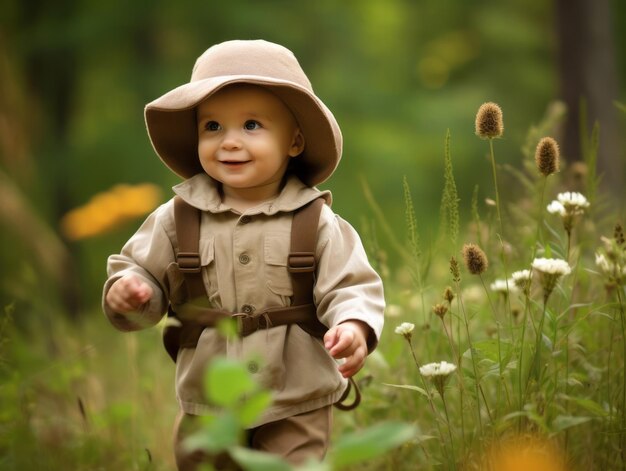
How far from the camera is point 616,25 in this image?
1048 centimetres

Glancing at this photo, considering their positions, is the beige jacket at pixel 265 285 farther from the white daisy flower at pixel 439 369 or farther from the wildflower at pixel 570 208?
the wildflower at pixel 570 208

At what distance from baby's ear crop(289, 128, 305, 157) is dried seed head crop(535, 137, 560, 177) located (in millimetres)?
688

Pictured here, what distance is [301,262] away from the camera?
2.25 metres

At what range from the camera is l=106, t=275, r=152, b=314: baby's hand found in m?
2.18

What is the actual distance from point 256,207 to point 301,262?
0.21 m

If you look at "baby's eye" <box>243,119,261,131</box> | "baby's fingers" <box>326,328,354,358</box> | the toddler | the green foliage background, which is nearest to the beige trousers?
the toddler

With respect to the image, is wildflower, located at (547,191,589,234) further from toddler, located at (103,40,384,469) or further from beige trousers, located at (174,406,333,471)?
beige trousers, located at (174,406,333,471)

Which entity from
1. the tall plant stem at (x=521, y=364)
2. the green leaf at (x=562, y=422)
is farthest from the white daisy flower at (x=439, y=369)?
the green leaf at (x=562, y=422)

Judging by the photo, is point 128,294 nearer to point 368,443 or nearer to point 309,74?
point 368,443

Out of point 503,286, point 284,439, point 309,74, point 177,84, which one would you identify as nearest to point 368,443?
point 284,439

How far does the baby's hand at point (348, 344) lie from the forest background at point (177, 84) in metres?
4.46

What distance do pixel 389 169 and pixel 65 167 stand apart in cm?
374

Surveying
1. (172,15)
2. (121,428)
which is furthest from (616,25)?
(121,428)

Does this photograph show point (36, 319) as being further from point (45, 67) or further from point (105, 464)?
point (45, 67)
